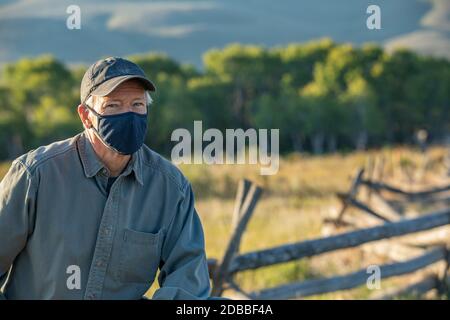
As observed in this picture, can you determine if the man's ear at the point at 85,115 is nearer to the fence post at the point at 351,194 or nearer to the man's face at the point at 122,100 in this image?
the man's face at the point at 122,100

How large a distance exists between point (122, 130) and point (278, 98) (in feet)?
162

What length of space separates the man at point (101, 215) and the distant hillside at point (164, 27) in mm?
100766

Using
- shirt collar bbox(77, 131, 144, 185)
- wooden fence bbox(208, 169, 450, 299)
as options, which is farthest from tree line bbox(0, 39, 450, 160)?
shirt collar bbox(77, 131, 144, 185)

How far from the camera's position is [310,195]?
1516 centimetres

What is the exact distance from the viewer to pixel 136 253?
2746mm

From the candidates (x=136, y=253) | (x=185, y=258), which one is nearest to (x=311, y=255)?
(x=185, y=258)

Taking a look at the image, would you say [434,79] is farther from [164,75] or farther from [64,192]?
[64,192]

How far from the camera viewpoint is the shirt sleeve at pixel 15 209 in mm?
2572

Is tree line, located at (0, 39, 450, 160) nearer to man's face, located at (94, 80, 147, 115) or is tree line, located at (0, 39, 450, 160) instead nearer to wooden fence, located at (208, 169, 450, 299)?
wooden fence, located at (208, 169, 450, 299)

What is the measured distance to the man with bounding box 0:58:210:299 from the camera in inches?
103

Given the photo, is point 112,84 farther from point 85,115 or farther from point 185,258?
point 185,258

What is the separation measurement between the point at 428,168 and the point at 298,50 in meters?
48.4

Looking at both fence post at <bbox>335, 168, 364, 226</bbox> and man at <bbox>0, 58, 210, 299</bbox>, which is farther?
fence post at <bbox>335, 168, 364, 226</bbox>

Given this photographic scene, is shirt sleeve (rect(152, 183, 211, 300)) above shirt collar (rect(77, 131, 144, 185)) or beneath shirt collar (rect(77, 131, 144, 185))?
beneath
